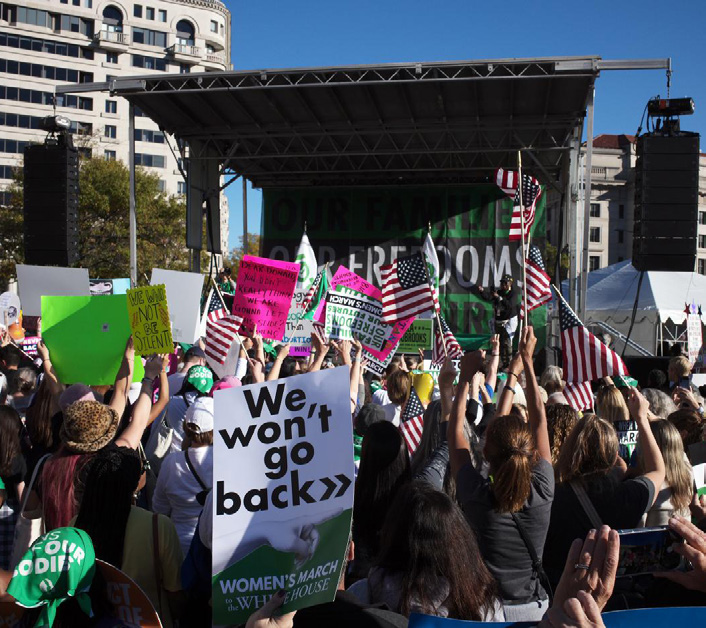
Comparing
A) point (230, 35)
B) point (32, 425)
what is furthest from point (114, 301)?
point (230, 35)

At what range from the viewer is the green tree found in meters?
36.8

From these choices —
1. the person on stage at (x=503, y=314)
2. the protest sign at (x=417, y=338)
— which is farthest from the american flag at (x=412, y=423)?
the person on stage at (x=503, y=314)

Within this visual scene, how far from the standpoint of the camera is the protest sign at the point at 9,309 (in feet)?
38.3

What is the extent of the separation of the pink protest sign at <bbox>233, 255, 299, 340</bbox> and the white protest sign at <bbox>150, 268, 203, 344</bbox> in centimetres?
54

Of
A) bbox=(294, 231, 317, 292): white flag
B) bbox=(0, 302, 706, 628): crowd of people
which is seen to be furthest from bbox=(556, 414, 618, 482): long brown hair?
bbox=(294, 231, 317, 292): white flag

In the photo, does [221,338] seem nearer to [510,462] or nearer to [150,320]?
[150,320]

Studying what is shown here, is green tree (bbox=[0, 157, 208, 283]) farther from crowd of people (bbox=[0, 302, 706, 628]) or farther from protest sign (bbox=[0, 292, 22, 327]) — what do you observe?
crowd of people (bbox=[0, 302, 706, 628])

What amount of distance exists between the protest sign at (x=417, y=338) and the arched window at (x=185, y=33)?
6375 cm

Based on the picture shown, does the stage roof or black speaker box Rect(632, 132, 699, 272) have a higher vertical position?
the stage roof

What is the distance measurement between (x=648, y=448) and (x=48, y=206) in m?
13.2

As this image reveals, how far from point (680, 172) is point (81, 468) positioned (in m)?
11.9

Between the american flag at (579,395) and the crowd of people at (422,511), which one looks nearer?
the crowd of people at (422,511)

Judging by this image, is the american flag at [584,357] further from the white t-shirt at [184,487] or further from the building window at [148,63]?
the building window at [148,63]

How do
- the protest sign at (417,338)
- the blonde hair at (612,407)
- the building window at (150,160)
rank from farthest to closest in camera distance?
1. the building window at (150,160)
2. the protest sign at (417,338)
3. the blonde hair at (612,407)
